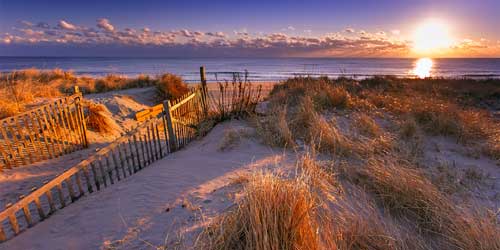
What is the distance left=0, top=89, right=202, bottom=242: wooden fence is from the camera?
338cm

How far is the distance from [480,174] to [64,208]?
6.66m

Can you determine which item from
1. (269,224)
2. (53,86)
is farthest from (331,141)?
(53,86)

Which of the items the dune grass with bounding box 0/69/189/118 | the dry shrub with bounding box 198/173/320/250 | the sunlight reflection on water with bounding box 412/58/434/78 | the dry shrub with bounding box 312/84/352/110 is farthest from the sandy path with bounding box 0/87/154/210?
the sunlight reflection on water with bounding box 412/58/434/78

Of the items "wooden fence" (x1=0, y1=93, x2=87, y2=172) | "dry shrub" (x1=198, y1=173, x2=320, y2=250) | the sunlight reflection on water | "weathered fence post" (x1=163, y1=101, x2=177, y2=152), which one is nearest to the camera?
"dry shrub" (x1=198, y1=173, x2=320, y2=250)

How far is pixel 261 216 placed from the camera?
2.30m

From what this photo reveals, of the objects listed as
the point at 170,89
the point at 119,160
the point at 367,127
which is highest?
the point at 170,89

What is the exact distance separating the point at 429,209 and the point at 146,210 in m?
3.45

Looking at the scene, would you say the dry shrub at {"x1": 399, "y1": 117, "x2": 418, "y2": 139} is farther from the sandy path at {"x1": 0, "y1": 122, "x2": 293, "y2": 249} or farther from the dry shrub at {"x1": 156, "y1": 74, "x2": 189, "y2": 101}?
the dry shrub at {"x1": 156, "y1": 74, "x2": 189, "y2": 101}

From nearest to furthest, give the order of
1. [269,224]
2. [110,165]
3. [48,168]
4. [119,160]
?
1. [269,224]
2. [110,165]
3. [48,168]
4. [119,160]

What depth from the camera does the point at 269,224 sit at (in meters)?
2.26

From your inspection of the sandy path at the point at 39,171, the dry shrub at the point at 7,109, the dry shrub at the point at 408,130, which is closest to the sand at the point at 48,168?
the sandy path at the point at 39,171

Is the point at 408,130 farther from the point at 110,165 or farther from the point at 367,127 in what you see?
the point at 110,165

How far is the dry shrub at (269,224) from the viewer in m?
2.20

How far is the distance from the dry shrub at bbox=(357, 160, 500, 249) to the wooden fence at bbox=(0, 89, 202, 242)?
402cm
